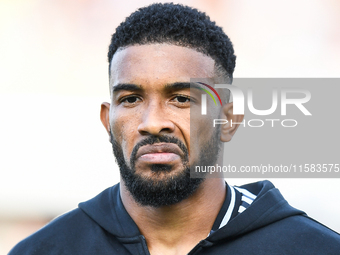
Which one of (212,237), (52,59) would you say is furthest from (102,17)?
(212,237)

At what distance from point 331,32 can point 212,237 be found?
7258mm

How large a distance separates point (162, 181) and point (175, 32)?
897 mm

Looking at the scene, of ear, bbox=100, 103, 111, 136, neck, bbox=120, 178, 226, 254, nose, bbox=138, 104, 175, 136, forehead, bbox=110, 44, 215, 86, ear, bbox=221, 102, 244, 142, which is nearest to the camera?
nose, bbox=138, 104, 175, 136

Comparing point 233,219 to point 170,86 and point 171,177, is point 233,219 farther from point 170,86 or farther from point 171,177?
point 170,86

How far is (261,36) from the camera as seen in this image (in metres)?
8.73

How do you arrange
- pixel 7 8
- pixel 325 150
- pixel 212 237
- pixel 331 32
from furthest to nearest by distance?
pixel 7 8 → pixel 331 32 → pixel 325 150 → pixel 212 237

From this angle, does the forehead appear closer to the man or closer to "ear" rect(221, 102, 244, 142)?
the man

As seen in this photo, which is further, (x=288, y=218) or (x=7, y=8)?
(x=7, y=8)

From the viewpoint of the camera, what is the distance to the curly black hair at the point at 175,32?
105 inches

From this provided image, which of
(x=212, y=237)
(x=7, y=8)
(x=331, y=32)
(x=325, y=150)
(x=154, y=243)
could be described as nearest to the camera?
(x=212, y=237)

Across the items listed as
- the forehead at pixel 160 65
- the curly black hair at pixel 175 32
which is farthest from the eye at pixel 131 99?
the curly black hair at pixel 175 32

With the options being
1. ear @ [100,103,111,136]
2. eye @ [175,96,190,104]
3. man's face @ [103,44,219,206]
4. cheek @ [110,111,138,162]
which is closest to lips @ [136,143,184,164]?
man's face @ [103,44,219,206]

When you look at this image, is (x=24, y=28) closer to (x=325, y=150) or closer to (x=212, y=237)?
(x=325, y=150)

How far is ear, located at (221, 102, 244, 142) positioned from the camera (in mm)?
2852
